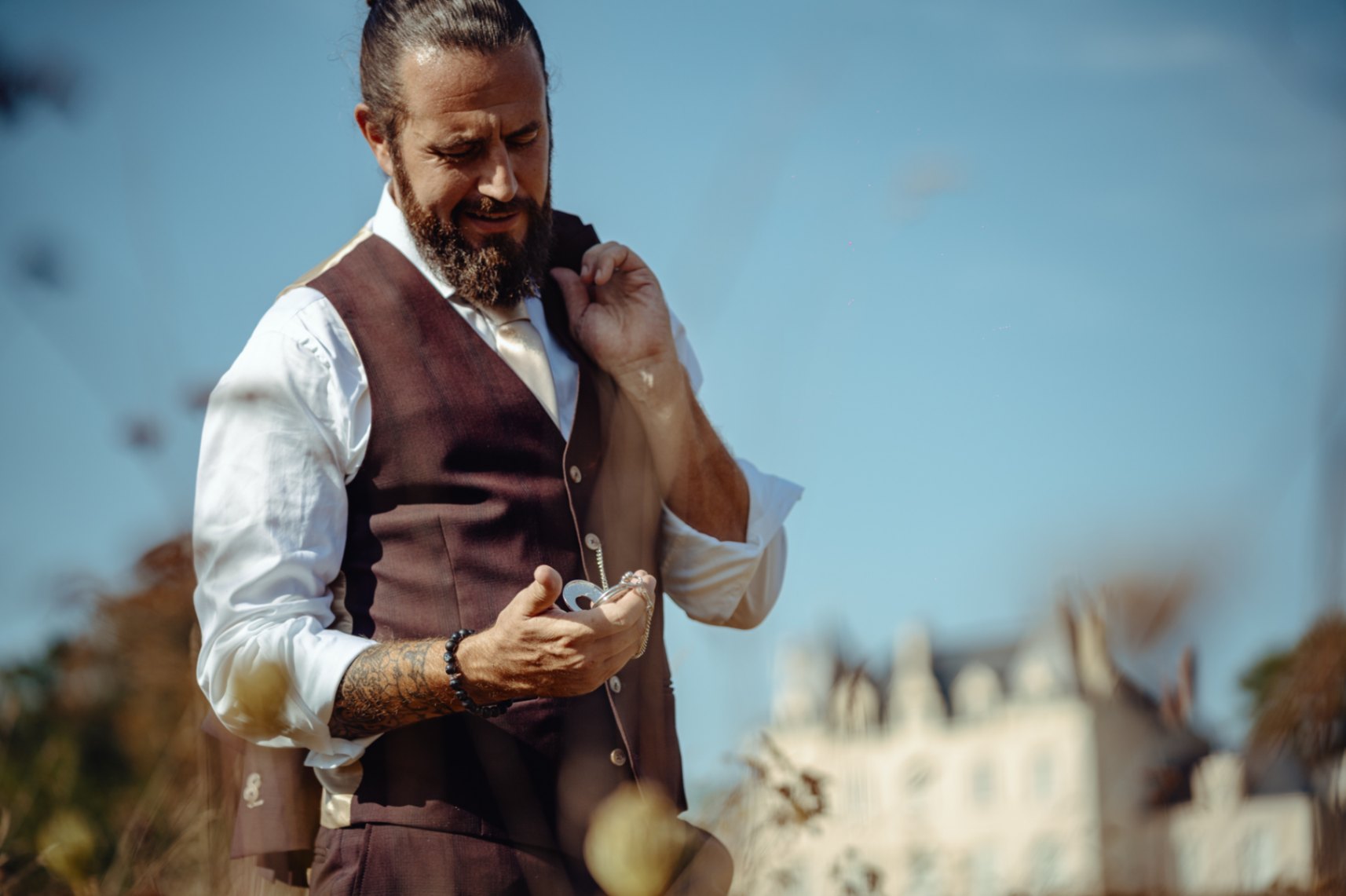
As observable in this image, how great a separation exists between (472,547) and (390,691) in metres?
0.26

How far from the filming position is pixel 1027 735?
3906 centimetres

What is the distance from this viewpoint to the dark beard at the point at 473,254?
217cm

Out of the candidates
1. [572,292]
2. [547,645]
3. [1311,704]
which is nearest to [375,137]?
[572,292]

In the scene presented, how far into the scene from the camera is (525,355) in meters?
2.18

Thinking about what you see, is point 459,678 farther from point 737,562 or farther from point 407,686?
point 737,562

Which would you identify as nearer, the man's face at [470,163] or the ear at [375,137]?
the man's face at [470,163]

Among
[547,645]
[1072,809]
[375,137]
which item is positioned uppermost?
[375,137]

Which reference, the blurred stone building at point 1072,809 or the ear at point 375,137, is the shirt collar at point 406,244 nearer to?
the ear at point 375,137

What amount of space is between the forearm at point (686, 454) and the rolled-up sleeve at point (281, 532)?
541 mm

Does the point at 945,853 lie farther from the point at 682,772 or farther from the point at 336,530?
the point at 336,530

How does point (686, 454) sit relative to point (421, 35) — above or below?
below

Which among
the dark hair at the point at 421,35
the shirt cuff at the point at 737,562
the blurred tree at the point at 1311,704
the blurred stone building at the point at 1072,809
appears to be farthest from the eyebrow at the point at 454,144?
the blurred tree at the point at 1311,704

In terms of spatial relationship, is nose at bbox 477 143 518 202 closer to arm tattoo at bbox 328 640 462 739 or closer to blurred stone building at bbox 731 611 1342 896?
arm tattoo at bbox 328 640 462 739

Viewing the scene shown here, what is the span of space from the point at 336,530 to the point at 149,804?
54.9 inches
